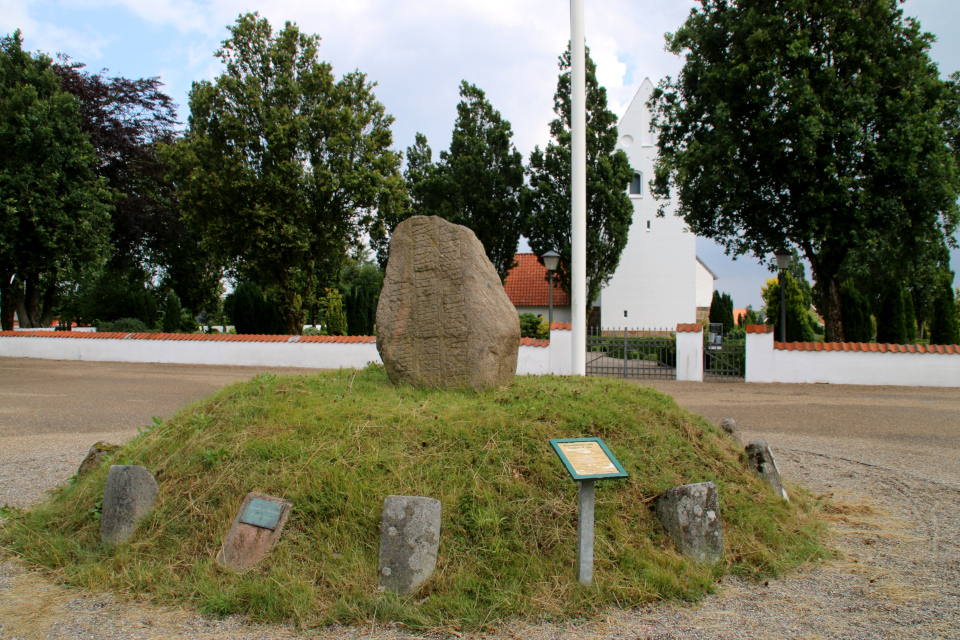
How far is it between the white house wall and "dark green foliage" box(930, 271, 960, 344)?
27.1 ft

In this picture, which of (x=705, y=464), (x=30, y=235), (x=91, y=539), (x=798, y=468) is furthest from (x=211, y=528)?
(x=30, y=235)

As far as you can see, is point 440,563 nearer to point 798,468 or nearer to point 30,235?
point 798,468

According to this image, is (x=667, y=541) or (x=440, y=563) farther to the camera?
(x=667, y=541)

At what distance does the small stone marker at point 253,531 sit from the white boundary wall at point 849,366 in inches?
493

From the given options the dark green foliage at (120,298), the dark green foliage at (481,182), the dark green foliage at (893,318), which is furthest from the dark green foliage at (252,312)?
the dark green foliage at (893,318)

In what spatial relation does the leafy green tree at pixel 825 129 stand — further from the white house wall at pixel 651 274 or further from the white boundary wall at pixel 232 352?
the white house wall at pixel 651 274

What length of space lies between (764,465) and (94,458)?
16.7ft

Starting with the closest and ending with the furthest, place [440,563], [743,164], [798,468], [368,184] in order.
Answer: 1. [440,563]
2. [798,468]
3. [743,164]
4. [368,184]

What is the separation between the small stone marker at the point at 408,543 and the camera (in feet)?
10.3

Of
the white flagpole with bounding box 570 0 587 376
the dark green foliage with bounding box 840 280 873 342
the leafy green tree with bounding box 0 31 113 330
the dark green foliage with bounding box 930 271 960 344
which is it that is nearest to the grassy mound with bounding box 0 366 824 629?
the white flagpole with bounding box 570 0 587 376

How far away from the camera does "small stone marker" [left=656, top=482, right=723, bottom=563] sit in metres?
3.52

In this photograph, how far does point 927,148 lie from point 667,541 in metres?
14.7

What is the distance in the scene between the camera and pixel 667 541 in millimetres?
3572

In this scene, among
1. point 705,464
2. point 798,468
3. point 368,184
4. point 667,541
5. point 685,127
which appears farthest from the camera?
point 368,184
